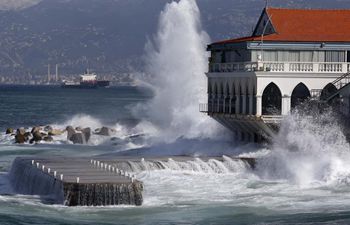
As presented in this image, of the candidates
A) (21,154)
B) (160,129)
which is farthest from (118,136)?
(21,154)

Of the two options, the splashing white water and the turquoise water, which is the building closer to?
the turquoise water

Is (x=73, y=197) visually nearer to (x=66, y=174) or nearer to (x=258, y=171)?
(x=66, y=174)

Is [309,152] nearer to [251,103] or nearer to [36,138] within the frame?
[251,103]

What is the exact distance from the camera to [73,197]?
4047 centimetres

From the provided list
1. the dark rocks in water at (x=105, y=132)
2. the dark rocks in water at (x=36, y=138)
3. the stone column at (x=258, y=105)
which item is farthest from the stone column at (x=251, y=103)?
the dark rocks in water at (x=105, y=132)

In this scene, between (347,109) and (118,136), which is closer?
(347,109)

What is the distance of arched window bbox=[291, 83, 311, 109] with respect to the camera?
176ft

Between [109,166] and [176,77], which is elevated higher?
[176,77]

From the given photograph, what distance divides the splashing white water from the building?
589 inches

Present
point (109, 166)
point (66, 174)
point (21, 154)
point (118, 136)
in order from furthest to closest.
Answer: point (118, 136), point (21, 154), point (109, 166), point (66, 174)

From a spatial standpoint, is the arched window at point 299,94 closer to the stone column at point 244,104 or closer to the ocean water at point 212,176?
the ocean water at point 212,176

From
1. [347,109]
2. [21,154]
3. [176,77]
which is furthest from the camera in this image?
[176,77]

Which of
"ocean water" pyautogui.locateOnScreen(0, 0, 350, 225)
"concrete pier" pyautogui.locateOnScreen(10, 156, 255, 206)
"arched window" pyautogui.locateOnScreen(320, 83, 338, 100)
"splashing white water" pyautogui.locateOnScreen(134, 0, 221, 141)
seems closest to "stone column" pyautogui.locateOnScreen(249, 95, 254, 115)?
"ocean water" pyautogui.locateOnScreen(0, 0, 350, 225)

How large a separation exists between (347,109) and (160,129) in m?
28.8
